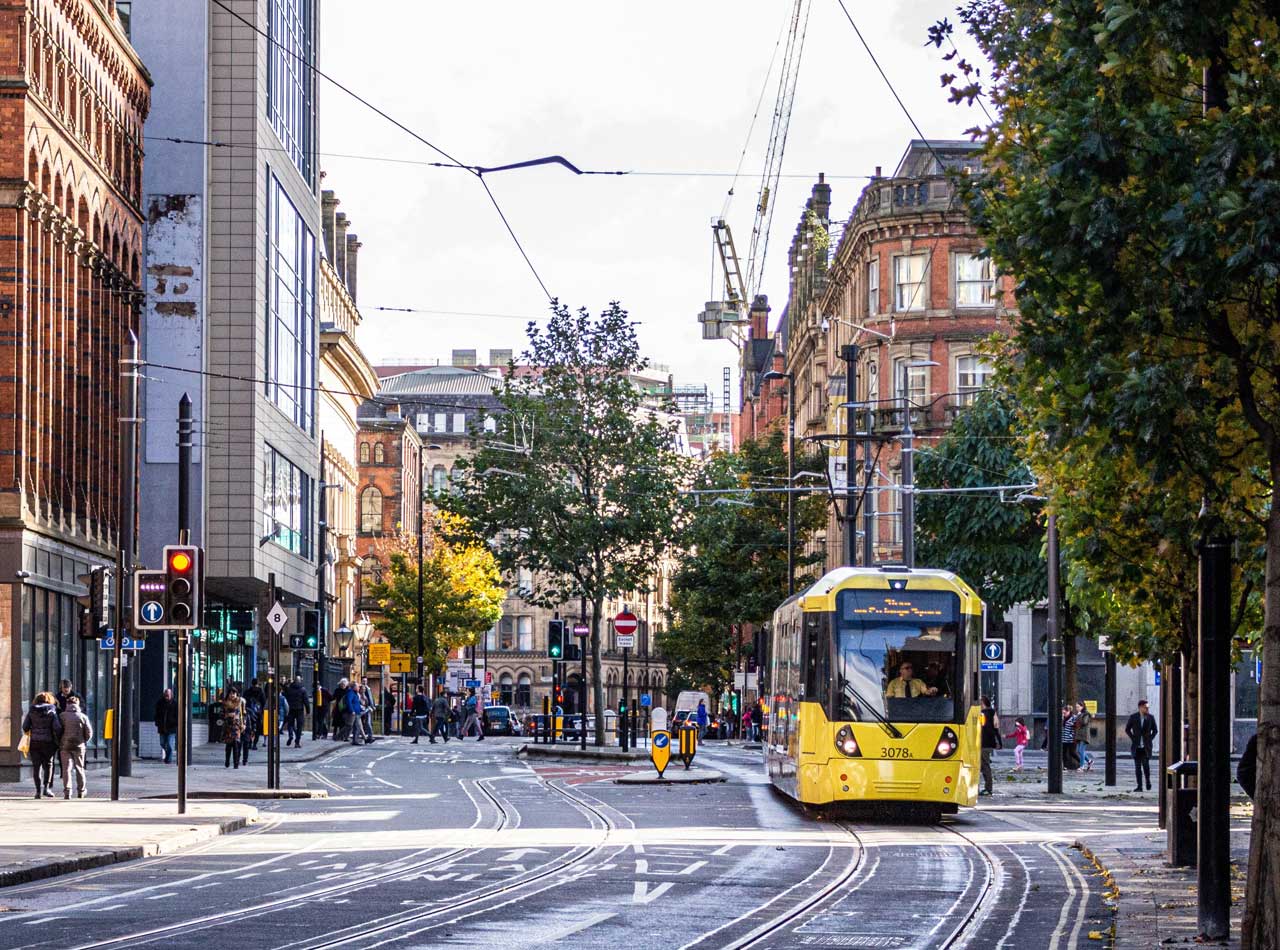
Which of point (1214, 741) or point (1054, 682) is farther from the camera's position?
point (1054, 682)

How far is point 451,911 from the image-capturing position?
1650 centimetres

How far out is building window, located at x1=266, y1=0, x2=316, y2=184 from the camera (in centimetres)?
5772

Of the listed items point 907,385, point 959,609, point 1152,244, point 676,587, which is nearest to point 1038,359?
point 1152,244

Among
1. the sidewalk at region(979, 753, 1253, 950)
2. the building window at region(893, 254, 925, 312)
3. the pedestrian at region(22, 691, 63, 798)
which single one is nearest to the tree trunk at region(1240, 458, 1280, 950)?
the sidewalk at region(979, 753, 1253, 950)

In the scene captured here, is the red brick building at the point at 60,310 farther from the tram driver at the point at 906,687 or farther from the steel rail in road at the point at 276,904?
the steel rail in road at the point at 276,904

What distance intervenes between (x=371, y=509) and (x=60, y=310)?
288ft

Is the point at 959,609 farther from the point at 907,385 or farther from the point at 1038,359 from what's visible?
the point at 907,385

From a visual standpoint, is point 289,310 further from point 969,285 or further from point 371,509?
point 371,509

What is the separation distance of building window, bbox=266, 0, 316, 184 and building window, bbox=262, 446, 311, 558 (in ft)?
27.9

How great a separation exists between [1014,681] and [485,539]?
20978 millimetres

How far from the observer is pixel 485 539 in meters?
57.0

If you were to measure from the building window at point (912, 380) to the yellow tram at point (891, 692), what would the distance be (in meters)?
43.3

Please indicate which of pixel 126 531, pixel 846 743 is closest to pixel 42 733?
pixel 126 531

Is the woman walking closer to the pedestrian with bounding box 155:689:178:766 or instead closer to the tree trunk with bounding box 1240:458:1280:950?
the pedestrian with bounding box 155:689:178:766
